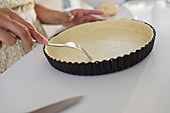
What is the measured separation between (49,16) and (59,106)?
2.32 feet

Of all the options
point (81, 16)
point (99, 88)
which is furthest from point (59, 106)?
point (81, 16)

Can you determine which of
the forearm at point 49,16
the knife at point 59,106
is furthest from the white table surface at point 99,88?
the forearm at point 49,16

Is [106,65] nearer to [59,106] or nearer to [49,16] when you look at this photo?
[59,106]

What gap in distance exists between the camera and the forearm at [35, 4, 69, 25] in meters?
0.94

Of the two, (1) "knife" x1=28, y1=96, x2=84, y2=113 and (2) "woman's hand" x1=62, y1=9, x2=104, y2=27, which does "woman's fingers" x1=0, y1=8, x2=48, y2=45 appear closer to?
(1) "knife" x1=28, y1=96, x2=84, y2=113

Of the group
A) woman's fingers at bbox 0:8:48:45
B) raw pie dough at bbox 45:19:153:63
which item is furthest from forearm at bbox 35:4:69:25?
woman's fingers at bbox 0:8:48:45

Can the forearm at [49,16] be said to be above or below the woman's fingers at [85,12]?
below

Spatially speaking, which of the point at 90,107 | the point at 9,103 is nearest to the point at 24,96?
the point at 9,103

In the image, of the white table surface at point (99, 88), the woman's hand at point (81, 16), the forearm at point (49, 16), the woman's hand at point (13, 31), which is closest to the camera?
the white table surface at point (99, 88)

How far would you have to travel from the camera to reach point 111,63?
0.42 meters

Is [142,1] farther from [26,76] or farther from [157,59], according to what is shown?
[26,76]

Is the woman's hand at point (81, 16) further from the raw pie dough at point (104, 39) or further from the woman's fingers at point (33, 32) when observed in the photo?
the woman's fingers at point (33, 32)

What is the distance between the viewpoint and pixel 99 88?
16.5 inches

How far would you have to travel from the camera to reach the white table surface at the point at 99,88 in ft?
1.19
